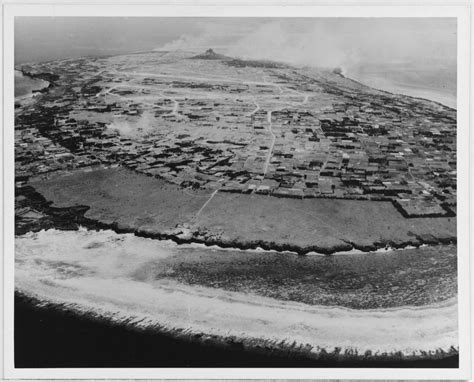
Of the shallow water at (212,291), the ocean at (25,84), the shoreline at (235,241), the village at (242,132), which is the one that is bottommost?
the shallow water at (212,291)

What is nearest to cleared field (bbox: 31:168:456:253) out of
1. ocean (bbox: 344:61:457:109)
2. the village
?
the village

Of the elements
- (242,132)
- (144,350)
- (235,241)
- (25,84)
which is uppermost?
(25,84)

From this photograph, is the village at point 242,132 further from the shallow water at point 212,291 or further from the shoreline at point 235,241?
the shallow water at point 212,291

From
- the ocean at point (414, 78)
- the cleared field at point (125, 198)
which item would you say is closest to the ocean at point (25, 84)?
the cleared field at point (125, 198)

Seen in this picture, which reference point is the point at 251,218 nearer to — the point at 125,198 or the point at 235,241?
the point at 235,241

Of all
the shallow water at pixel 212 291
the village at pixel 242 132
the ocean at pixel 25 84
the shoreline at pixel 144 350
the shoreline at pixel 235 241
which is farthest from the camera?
the village at pixel 242 132

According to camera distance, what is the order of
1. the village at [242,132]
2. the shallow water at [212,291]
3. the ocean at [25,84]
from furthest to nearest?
the village at [242,132]
the ocean at [25,84]
the shallow water at [212,291]

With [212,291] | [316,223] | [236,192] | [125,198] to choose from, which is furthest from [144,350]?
[316,223]
